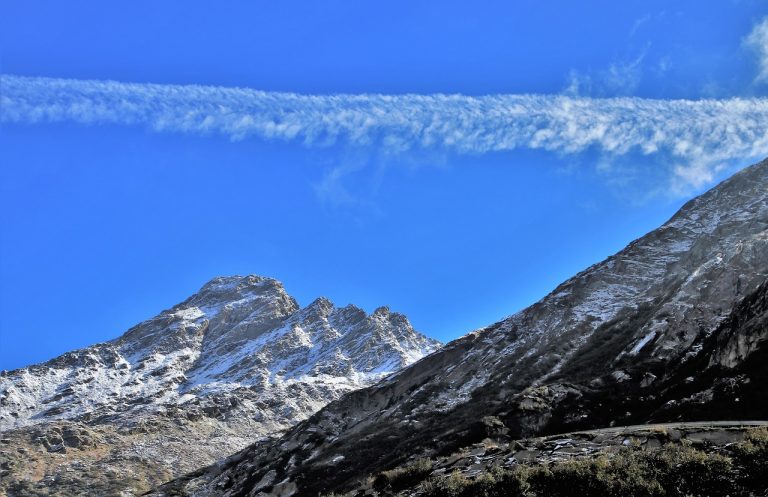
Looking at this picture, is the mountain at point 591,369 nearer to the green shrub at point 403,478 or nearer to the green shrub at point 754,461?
the green shrub at point 754,461

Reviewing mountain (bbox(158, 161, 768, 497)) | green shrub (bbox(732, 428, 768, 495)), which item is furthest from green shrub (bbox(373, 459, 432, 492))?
mountain (bbox(158, 161, 768, 497))

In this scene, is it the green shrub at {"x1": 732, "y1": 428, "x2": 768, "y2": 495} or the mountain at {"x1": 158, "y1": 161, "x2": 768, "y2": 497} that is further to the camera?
the mountain at {"x1": 158, "y1": 161, "x2": 768, "y2": 497}

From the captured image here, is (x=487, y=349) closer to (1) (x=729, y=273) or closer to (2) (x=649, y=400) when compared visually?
(1) (x=729, y=273)

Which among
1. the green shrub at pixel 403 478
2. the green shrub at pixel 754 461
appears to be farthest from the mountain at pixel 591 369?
the green shrub at pixel 403 478

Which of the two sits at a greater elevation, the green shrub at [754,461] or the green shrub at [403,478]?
the green shrub at [403,478]

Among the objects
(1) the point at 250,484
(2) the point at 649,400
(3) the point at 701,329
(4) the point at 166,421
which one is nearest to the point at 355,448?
(1) the point at 250,484

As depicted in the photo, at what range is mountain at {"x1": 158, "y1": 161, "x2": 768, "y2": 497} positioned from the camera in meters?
45.7

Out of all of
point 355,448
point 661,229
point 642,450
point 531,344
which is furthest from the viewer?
point 661,229

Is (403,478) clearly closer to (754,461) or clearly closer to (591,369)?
(754,461)

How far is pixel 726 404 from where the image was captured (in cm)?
3522

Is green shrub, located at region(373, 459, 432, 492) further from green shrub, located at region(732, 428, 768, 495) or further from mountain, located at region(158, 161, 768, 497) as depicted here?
mountain, located at region(158, 161, 768, 497)

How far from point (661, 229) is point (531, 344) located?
123ft

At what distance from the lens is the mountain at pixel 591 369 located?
150ft

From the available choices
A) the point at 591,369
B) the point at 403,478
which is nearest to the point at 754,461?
the point at 403,478
